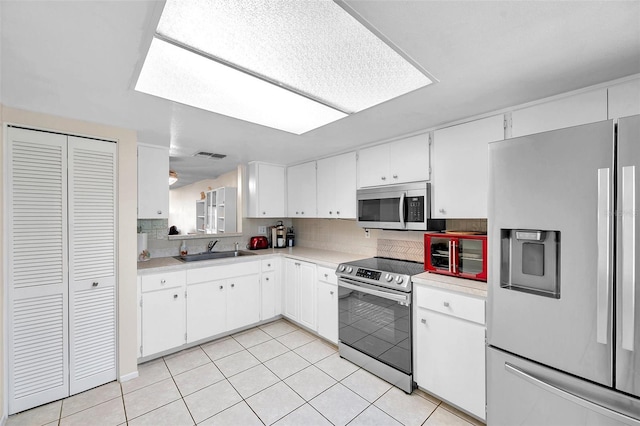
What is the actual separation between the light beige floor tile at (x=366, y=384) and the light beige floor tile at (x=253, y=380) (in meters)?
0.65

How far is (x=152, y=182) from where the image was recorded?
2.84m

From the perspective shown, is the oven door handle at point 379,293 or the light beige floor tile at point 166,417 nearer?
the light beige floor tile at point 166,417

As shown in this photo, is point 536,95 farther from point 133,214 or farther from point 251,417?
point 133,214

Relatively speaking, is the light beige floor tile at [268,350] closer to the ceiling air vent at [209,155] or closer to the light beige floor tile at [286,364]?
the light beige floor tile at [286,364]

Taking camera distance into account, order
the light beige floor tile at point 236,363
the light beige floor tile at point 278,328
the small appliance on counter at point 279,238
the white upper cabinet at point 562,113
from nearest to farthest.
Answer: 1. the white upper cabinet at point 562,113
2. the light beige floor tile at point 236,363
3. the light beige floor tile at point 278,328
4. the small appliance on counter at point 279,238

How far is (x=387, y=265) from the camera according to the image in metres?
2.71

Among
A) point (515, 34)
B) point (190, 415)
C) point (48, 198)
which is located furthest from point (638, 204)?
point (48, 198)

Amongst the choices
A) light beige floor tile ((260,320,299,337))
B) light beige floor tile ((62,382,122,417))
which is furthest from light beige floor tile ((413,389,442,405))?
light beige floor tile ((62,382,122,417))

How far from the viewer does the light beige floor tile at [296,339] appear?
9.92 feet

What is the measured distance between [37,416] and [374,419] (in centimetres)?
242

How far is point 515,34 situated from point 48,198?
124 inches

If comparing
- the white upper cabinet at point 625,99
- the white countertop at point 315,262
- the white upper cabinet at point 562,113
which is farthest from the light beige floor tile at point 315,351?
the white upper cabinet at point 625,99

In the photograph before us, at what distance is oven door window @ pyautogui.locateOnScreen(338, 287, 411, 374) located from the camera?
223cm

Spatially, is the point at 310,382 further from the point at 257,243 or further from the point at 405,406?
the point at 257,243
